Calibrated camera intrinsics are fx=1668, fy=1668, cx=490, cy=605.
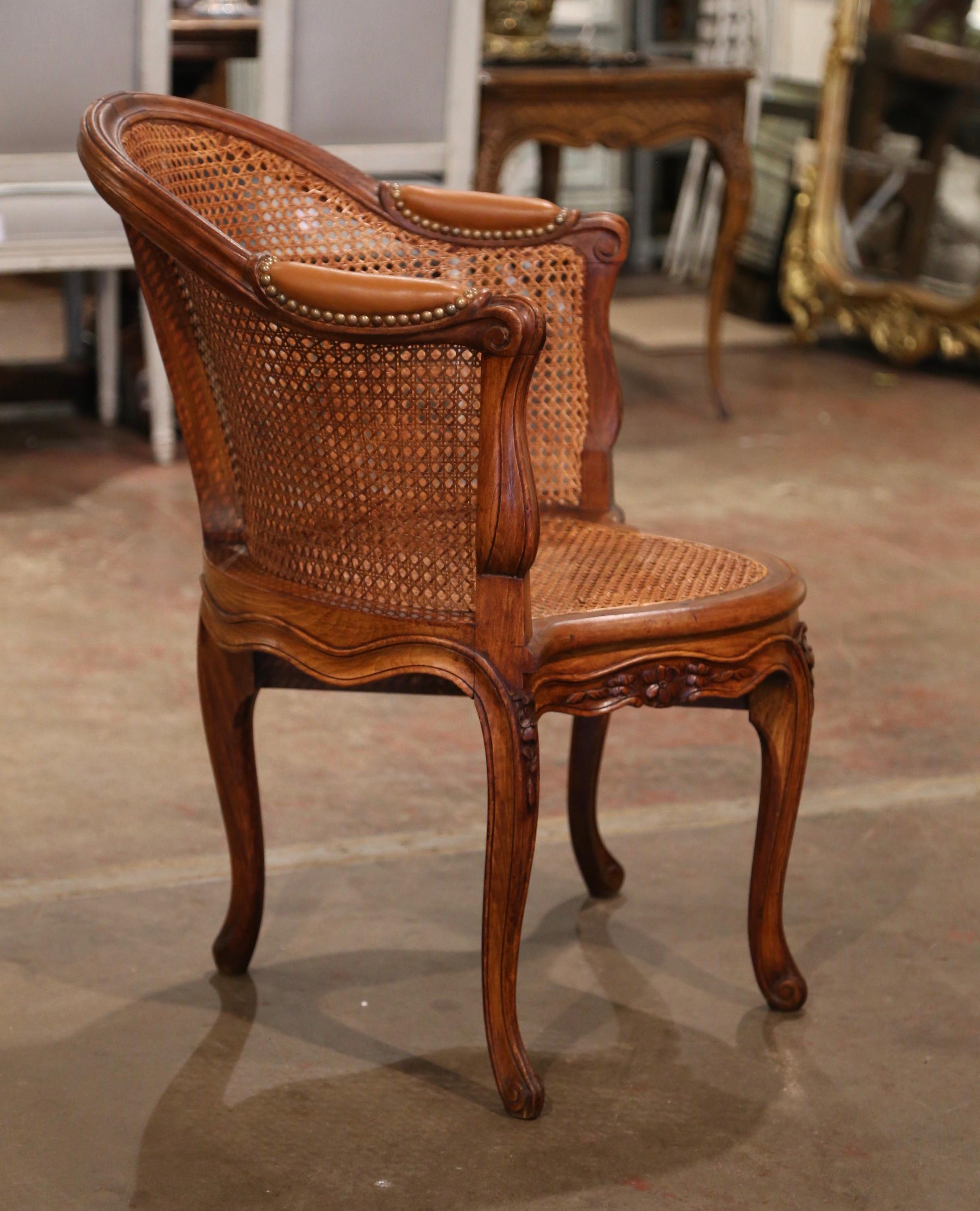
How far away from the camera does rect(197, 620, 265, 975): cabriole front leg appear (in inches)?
69.9

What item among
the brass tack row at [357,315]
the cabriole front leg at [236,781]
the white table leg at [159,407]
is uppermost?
the brass tack row at [357,315]

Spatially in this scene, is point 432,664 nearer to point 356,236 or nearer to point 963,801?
point 356,236

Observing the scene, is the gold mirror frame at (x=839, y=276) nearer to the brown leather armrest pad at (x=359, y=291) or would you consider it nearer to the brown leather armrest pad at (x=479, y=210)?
the brown leather armrest pad at (x=479, y=210)

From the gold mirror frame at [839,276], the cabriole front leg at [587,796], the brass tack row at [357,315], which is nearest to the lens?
the brass tack row at [357,315]

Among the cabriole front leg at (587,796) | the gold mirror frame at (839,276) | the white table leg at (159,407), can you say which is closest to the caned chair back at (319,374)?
the cabriole front leg at (587,796)

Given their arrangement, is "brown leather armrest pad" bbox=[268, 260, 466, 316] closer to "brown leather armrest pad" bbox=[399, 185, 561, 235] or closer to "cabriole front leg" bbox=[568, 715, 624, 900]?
"brown leather armrest pad" bbox=[399, 185, 561, 235]

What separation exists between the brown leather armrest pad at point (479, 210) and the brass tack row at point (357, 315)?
41cm

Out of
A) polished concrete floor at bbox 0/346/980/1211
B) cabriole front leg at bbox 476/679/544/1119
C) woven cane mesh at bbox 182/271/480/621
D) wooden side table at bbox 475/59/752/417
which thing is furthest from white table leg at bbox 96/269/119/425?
cabriole front leg at bbox 476/679/544/1119

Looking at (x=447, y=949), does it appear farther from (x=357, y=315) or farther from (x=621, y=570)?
(x=357, y=315)

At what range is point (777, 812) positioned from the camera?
68.1 inches

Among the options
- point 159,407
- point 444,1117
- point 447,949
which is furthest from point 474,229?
point 159,407

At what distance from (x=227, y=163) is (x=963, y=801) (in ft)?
4.31

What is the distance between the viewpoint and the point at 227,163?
6.02 feet

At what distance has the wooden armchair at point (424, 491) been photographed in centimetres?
150
